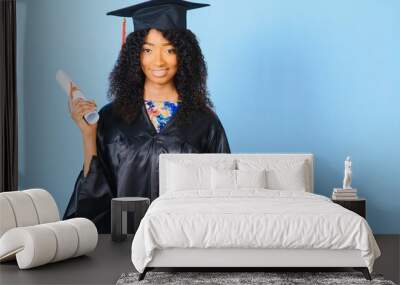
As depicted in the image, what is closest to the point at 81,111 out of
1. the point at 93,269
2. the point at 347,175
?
the point at 93,269

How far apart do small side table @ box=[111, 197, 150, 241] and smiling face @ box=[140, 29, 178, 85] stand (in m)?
1.39

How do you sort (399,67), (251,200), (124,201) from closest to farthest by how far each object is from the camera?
1. (251,200)
2. (124,201)
3. (399,67)

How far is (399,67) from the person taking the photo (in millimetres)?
6992

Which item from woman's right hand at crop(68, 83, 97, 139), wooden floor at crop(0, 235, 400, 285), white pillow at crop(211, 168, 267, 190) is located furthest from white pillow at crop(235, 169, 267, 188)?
woman's right hand at crop(68, 83, 97, 139)

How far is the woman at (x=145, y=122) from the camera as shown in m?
7.05

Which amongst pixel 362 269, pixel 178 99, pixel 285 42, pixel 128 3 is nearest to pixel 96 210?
pixel 178 99

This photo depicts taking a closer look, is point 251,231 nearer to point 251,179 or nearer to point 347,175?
point 251,179

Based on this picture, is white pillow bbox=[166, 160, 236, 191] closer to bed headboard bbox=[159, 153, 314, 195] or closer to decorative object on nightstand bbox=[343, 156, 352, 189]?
bed headboard bbox=[159, 153, 314, 195]

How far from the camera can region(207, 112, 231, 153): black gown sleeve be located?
7117mm

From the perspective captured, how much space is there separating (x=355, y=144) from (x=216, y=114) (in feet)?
5.04

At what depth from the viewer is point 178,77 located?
23.3 ft

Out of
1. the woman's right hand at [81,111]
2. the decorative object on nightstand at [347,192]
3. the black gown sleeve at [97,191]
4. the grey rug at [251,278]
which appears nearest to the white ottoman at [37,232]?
the grey rug at [251,278]

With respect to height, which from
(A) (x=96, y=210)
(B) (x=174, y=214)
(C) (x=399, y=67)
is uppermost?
(C) (x=399, y=67)

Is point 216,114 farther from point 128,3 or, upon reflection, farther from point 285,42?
point 128,3
